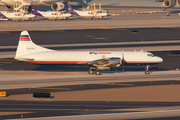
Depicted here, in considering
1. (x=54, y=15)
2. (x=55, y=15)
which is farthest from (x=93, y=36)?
(x=54, y=15)

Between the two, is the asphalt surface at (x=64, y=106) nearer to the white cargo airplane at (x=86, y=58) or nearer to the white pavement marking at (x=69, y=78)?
the white pavement marking at (x=69, y=78)

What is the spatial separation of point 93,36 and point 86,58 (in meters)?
34.5

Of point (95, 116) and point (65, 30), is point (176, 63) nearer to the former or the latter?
point (95, 116)

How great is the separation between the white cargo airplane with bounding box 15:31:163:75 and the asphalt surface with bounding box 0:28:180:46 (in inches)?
942

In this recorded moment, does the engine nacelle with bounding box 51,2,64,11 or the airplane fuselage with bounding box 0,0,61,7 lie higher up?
the airplane fuselage with bounding box 0,0,61,7

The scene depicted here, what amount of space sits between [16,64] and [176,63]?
27885 mm

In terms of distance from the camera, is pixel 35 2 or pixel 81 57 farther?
pixel 35 2

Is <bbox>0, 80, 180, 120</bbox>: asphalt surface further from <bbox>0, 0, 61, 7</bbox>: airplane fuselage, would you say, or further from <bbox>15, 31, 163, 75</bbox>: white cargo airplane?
<bbox>0, 0, 61, 7</bbox>: airplane fuselage

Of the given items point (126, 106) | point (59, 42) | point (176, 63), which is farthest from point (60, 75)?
point (59, 42)

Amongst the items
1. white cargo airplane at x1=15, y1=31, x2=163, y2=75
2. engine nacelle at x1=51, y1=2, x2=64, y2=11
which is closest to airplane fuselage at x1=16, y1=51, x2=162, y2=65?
white cargo airplane at x1=15, y1=31, x2=163, y2=75

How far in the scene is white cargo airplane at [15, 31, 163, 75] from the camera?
145 feet

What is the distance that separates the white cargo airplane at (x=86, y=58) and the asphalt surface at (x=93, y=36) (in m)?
23.9

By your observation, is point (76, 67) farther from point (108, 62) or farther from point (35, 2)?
point (35, 2)

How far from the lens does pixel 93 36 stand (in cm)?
7900
